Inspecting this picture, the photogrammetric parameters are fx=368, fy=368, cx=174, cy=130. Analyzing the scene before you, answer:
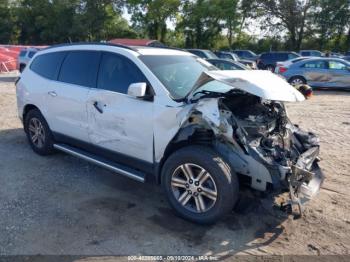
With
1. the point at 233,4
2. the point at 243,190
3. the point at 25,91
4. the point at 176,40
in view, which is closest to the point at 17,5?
the point at 176,40

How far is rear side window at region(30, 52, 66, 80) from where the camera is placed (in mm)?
5496

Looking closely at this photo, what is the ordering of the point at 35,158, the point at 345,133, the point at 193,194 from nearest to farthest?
the point at 193,194
the point at 35,158
the point at 345,133

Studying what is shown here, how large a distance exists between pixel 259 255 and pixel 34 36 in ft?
189

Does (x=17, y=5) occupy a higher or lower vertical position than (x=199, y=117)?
higher

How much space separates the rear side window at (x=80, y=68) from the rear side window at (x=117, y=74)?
15cm

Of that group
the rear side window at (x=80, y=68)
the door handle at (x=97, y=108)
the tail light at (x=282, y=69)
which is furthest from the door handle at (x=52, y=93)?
the tail light at (x=282, y=69)

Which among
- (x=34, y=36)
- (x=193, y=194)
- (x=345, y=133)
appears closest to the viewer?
(x=193, y=194)

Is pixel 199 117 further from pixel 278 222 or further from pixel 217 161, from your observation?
pixel 278 222

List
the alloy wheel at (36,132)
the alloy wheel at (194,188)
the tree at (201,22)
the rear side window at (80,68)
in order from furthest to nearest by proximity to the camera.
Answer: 1. the tree at (201,22)
2. the alloy wheel at (36,132)
3. the rear side window at (80,68)
4. the alloy wheel at (194,188)

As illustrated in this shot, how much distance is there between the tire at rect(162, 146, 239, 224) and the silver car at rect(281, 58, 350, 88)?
12531 millimetres

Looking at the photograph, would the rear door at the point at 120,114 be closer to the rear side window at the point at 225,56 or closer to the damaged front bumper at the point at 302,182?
the damaged front bumper at the point at 302,182

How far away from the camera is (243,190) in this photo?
13.0ft

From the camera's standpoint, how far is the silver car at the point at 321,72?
15.3 metres

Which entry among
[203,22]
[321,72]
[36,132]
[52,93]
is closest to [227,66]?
[321,72]
